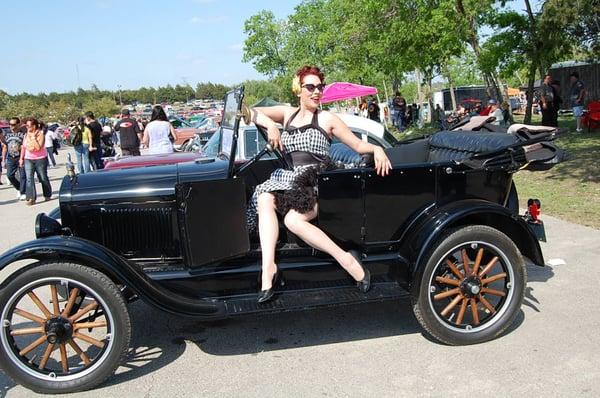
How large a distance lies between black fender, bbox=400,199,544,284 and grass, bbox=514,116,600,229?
115 inches

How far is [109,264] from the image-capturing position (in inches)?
116

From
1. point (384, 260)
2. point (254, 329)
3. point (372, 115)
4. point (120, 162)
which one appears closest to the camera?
point (384, 260)

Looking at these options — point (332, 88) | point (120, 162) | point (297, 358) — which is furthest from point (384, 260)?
point (332, 88)

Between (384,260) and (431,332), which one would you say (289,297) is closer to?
(384,260)

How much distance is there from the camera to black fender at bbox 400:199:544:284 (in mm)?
3311

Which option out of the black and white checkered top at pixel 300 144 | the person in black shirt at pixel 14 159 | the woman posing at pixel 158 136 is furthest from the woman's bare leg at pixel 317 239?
the person in black shirt at pixel 14 159

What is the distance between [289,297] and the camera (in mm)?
3338

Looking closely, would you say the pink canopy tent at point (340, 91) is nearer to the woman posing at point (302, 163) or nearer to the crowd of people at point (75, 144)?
the crowd of people at point (75, 144)

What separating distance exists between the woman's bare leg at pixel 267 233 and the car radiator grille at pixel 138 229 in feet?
2.14

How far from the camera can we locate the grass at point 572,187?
6535 mm

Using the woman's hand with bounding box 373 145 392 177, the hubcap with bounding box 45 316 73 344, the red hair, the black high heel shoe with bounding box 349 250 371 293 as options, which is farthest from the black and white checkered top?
the hubcap with bounding box 45 316 73 344

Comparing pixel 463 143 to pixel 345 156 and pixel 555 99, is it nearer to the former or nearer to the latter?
pixel 345 156

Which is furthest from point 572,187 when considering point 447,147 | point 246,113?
point 246,113

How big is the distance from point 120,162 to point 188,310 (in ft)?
12.1
